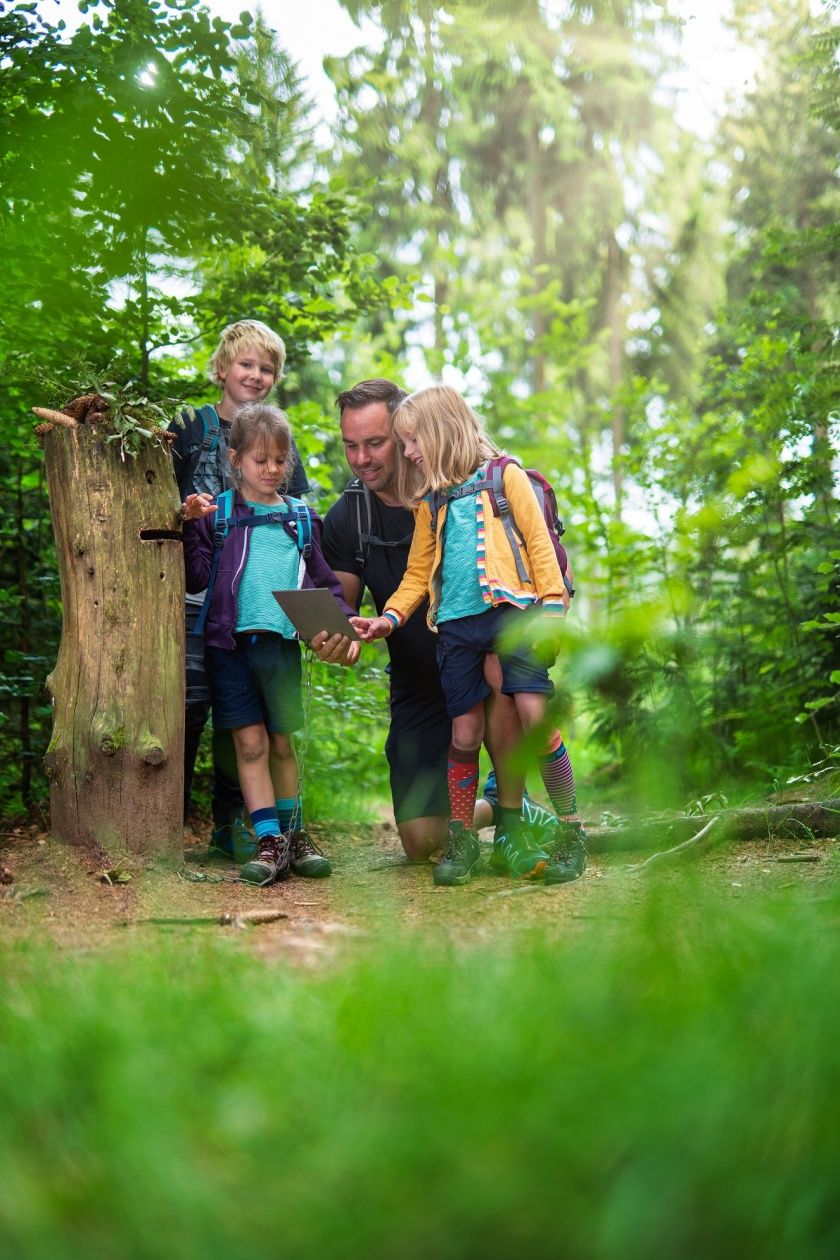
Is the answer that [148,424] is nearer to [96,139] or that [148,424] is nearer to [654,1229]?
[96,139]

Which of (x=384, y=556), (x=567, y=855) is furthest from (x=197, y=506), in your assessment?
(x=567, y=855)

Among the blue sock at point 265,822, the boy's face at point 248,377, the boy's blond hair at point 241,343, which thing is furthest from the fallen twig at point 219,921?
the boy's blond hair at point 241,343

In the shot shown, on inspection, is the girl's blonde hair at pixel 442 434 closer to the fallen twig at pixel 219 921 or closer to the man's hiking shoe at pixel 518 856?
the man's hiking shoe at pixel 518 856

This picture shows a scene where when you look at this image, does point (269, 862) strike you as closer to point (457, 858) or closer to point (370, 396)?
point (457, 858)

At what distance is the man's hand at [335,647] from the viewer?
4449 mm

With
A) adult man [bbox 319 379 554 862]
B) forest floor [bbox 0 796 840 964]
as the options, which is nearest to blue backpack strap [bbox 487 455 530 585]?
adult man [bbox 319 379 554 862]

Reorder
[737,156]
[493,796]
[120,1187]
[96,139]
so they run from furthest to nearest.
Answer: [737,156] → [493,796] → [96,139] → [120,1187]

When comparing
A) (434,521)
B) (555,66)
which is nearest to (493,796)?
(434,521)

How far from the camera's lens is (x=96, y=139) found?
8.86ft

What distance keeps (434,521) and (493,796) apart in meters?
1.68

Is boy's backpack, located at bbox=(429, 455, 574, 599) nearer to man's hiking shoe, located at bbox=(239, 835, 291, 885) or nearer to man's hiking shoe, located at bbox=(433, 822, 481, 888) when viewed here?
man's hiking shoe, located at bbox=(433, 822, 481, 888)

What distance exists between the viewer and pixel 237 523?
15.3 feet

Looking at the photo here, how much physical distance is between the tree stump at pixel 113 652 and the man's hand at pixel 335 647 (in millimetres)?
570

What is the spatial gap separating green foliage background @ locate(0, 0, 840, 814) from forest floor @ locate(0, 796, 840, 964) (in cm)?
47
